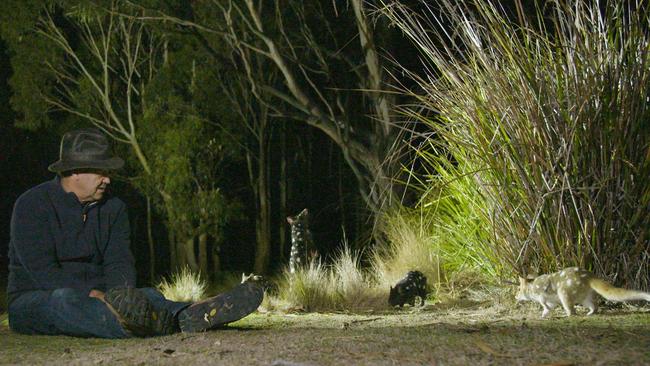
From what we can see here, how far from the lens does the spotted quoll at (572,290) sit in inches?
227

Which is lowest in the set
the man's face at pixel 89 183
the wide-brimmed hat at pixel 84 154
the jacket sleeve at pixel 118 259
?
the jacket sleeve at pixel 118 259

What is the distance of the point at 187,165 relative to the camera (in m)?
22.6

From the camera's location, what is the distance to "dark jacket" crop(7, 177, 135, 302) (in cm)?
582

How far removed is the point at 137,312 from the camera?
523 centimetres

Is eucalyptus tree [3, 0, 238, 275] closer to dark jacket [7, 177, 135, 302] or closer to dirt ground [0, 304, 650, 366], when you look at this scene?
dark jacket [7, 177, 135, 302]

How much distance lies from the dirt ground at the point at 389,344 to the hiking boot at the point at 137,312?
3.1 inches

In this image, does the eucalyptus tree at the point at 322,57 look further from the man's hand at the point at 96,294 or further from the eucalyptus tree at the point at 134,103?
the man's hand at the point at 96,294

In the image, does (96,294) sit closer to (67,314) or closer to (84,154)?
(67,314)

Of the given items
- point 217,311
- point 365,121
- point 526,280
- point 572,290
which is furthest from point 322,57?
point 217,311

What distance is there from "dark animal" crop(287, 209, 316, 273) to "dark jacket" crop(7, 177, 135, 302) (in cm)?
464

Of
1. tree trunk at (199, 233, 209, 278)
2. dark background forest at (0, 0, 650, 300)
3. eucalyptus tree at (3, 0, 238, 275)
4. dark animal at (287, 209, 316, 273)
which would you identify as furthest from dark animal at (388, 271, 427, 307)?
tree trunk at (199, 233, 209, 278)

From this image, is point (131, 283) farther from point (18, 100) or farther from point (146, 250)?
point (146, 250)

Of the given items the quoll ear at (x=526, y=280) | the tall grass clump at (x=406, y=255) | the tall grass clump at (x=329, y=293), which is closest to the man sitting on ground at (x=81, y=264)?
the quoll ear at (x=526, y=280)

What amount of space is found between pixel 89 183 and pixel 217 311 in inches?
49.2
